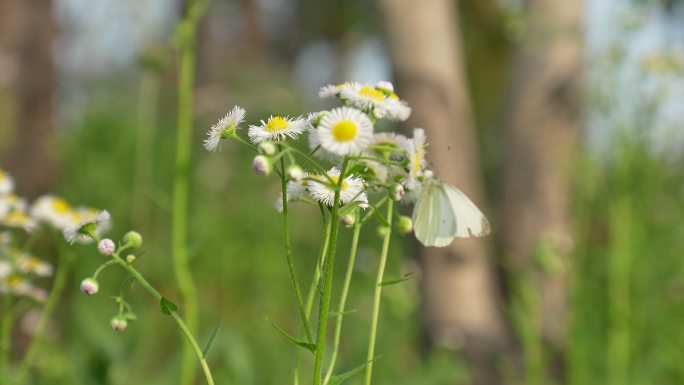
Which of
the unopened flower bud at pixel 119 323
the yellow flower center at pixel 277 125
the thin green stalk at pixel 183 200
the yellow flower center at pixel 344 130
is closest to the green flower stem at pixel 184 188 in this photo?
the thin green stalk at pixel 183 200

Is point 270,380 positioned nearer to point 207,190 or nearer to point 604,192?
point 604,192

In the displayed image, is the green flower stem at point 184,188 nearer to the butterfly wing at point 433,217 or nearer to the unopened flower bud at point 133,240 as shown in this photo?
the unopened flower bud at point 133,240

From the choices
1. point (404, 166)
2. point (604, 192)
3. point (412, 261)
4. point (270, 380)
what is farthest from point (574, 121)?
point (404, 166)

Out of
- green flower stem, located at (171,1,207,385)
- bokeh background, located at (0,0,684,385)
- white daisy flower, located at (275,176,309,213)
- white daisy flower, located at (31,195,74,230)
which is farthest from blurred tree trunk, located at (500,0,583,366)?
white daisy flower, located at (275,176,309,213)

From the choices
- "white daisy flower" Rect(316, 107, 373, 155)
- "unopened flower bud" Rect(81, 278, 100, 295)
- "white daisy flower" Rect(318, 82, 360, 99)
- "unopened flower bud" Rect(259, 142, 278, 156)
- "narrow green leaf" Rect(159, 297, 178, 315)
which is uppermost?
"white daisy flower" Rect(318, 82, 360, 99)

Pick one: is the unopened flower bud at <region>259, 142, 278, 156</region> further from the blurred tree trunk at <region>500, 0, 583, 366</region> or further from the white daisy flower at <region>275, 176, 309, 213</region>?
the blurred tree trunk at <region>500, 0, 583, 366</region>

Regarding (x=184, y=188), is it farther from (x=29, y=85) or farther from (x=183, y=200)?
(x=29, y=85)

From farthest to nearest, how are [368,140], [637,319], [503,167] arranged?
[503,167] < [637,319] < [368,140]

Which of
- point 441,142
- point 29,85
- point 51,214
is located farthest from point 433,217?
point 29,85
